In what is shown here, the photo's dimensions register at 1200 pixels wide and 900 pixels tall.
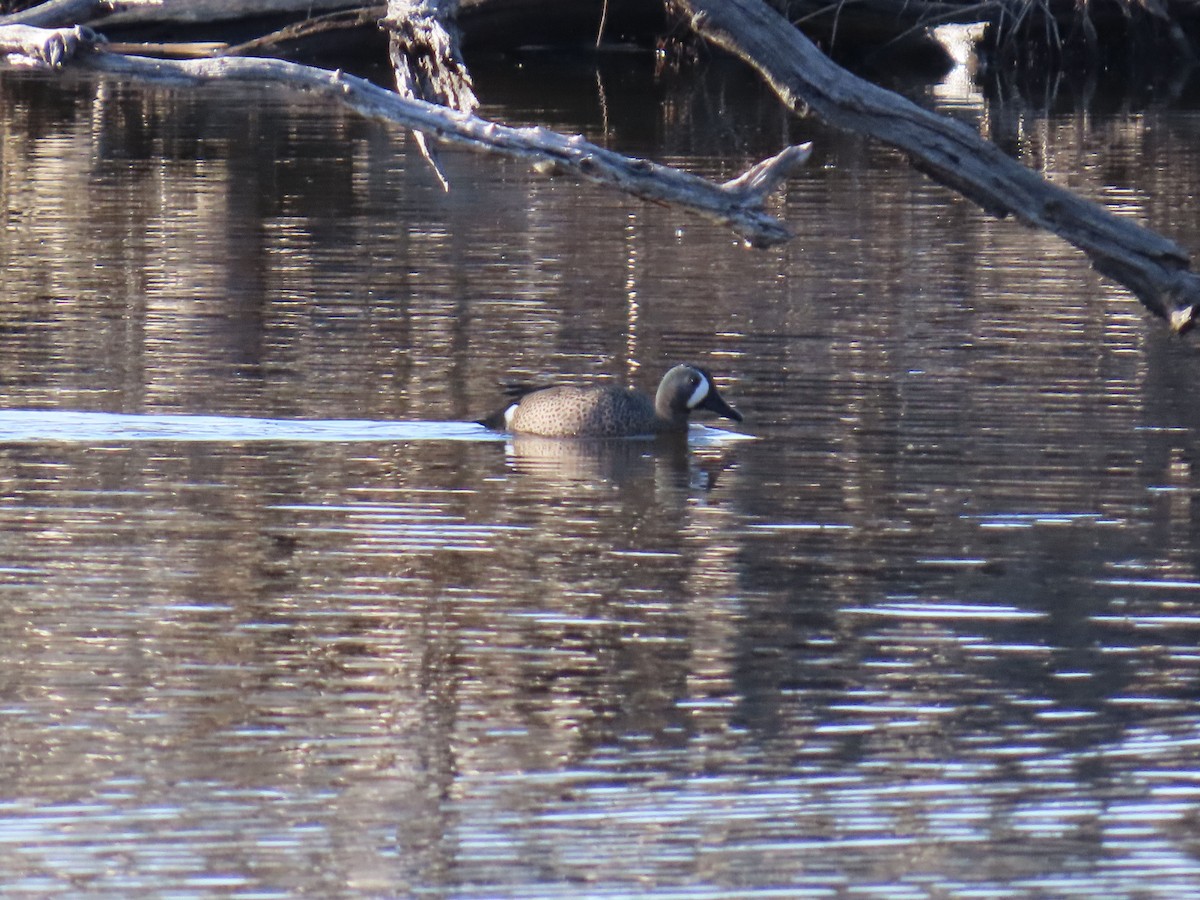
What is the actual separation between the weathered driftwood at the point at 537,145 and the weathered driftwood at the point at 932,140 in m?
0.74

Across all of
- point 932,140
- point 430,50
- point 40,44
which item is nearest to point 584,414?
point 932,140

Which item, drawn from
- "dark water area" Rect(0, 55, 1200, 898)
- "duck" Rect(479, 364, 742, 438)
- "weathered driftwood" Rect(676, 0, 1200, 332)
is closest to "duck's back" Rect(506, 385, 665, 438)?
"duck" Rect(479, 364, 742, 438)

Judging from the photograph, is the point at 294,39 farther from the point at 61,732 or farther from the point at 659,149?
the point at 61,732

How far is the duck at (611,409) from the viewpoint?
32.0ft

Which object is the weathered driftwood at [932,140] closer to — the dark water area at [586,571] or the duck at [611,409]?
the dark water area at [586,571]

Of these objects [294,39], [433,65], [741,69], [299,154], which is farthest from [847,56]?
[433,65]

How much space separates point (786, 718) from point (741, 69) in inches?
1150

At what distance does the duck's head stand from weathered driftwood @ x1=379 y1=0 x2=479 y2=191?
2.18 metres

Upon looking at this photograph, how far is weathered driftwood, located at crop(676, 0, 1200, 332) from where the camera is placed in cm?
839

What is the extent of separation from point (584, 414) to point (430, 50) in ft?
7.55

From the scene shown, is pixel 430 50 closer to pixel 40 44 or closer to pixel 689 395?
pixel 40 44

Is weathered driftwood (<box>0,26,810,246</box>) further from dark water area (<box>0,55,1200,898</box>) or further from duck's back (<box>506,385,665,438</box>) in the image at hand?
duck's back (<box>506,385,665,438</box>)

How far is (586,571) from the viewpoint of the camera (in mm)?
7332

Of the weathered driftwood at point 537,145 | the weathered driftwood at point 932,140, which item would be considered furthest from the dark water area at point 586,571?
the weathered driftwood at point 537,145
